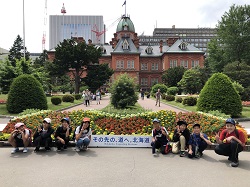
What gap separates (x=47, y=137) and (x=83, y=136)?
1.08 m

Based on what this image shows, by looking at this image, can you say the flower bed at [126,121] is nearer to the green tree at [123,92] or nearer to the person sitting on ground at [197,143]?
the person sitting on ground at [197,143]

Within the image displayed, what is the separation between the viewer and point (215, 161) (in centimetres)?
670

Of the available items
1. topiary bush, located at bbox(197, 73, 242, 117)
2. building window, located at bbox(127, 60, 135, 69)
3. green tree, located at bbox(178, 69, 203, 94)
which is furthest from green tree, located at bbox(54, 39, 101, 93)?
topiary bush, located at bbox(197, 73, 242, 117)

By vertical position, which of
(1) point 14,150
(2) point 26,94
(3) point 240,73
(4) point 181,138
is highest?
(3) point 240,73

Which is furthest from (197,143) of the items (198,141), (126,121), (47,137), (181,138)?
(47,137)

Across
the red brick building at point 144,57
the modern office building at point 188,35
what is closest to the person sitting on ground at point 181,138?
the red brick building at point 144,57

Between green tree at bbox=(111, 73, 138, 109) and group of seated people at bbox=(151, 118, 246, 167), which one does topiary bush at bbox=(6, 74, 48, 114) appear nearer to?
green tree at bbox=(111, 73, 138, 109)

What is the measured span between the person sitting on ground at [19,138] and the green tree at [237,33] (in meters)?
47.6

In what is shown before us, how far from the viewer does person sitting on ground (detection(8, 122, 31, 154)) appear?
7355mm

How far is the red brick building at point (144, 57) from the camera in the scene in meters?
66.7

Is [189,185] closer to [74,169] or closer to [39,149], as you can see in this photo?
[74,169]

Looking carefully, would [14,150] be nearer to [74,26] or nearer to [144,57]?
[144,57]

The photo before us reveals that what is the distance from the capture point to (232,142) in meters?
6.29

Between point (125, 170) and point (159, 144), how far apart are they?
5.86 feet
